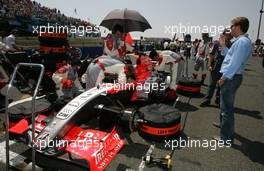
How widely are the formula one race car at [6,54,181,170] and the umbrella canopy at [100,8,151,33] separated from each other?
9.33ft

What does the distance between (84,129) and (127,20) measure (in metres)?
4.41

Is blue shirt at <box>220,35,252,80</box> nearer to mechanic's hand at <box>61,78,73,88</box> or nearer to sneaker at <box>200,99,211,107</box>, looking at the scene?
sneaker at <box>200,99,211,107</box>

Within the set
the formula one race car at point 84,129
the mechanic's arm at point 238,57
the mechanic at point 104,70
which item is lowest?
the formula one race car at point 84,129

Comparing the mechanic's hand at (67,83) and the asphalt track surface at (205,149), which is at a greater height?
the mechanic's hand at (67,83)

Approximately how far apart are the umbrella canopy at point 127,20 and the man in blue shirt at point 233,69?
10.9ft

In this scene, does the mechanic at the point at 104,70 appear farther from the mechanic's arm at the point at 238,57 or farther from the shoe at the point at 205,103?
the shoe at the point at 205,103

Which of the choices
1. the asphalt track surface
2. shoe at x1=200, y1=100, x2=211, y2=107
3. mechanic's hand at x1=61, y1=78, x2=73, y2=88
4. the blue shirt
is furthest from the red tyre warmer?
shoe at x1=200, y1=100, x2=211, y2=107

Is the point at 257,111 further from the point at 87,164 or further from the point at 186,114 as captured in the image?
Result: the point at 87,164

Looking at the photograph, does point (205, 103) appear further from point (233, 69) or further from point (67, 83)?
point (67, 83)

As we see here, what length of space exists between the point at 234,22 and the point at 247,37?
0.33 meters

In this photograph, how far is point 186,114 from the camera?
5.64 metres

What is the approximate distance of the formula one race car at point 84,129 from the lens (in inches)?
105

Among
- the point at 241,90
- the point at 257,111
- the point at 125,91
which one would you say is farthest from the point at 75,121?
the point at 241,90

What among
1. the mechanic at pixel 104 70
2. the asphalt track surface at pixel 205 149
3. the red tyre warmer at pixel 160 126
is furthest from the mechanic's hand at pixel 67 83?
the red tyre warmer at pixel 160 126
